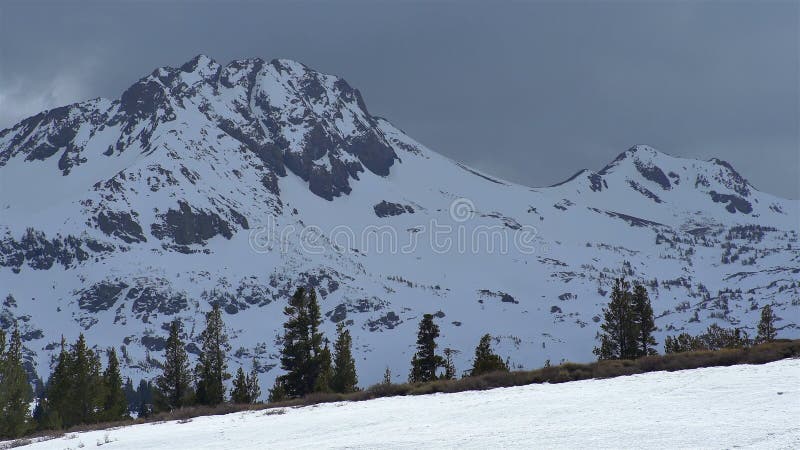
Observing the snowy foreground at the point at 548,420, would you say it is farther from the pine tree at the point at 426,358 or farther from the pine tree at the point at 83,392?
the pine tree at the point at 426,358

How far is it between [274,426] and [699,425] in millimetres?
14207

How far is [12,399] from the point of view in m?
45.7

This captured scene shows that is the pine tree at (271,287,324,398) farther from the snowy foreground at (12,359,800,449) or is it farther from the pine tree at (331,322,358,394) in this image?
the snowy foreground at (12,359,800,449)

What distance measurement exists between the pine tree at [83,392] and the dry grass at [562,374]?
19.9 meters

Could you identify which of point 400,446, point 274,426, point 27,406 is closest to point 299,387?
point 27,406

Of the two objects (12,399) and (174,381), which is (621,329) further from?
(12,399)

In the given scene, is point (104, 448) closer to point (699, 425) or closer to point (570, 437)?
point (570, 437)

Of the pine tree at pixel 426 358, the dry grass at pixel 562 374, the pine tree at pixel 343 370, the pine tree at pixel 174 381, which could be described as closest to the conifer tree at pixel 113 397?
the pine tree at pixel 174 381

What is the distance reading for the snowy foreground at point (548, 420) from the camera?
57.2ft

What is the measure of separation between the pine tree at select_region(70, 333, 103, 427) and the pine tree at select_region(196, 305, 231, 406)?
725 cm

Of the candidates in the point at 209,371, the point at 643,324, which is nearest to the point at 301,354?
the point at 209,371

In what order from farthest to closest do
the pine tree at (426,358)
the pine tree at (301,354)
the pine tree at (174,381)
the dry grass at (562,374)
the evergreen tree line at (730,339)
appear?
the evergreen tree line at (730,339)
the pine tree at (426,358)
the pine tree at (174,381)
the pine tree at (301,354)
the dry grass at (562,374)

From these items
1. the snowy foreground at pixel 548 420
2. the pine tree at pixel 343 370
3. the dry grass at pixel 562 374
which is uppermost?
the pine tree at pixel 343 370

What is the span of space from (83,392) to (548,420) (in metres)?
43.1
